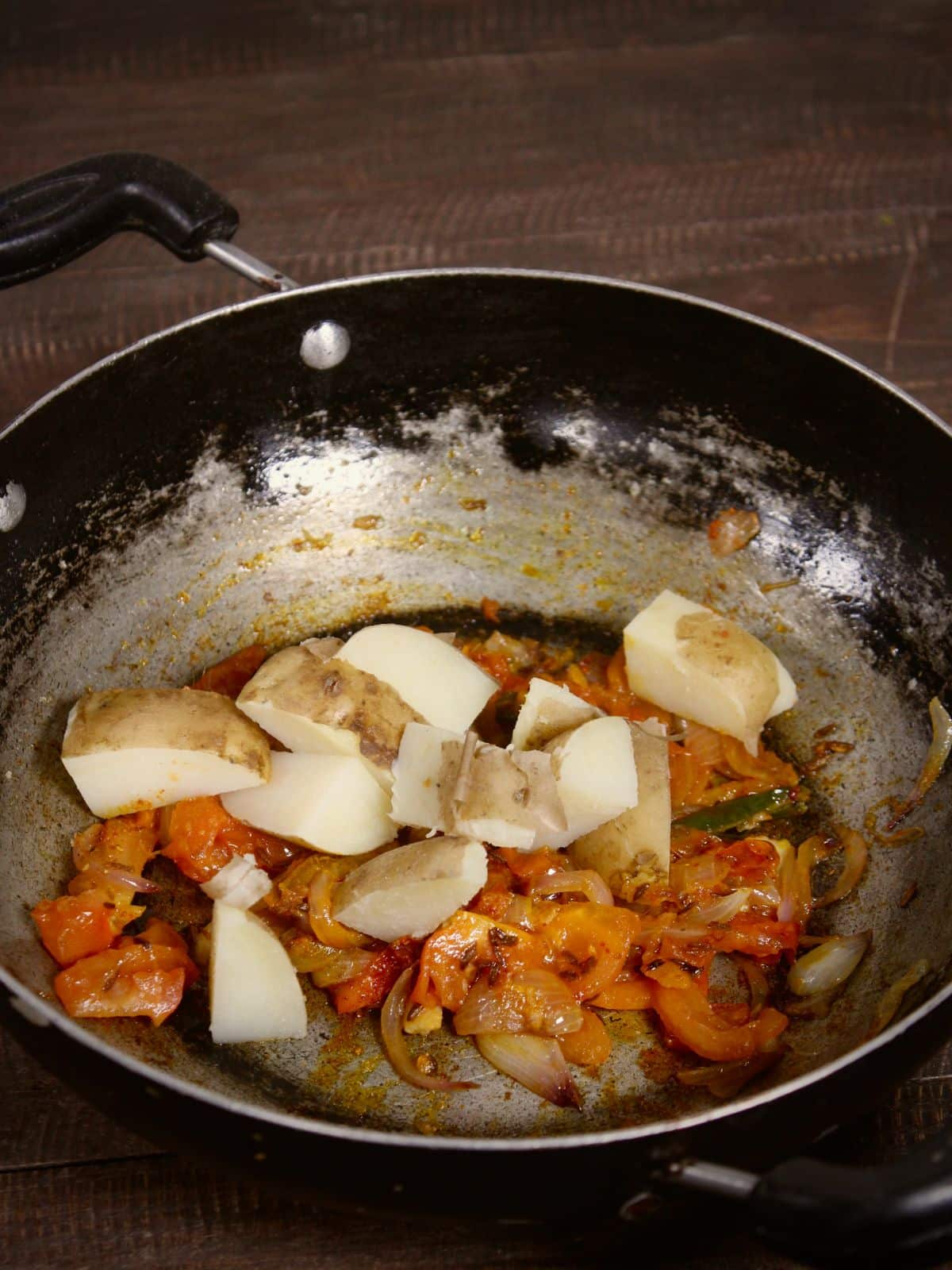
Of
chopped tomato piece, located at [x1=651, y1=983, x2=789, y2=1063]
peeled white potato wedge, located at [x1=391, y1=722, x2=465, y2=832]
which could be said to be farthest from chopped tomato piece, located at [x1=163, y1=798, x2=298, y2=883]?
chopped tomato piece, located at [x1=651, y1=983, x2=789, y2=1063]

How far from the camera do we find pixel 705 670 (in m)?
2.43

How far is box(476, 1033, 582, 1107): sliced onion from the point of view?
208 cm

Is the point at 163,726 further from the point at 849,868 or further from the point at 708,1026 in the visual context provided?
the point at 849,868

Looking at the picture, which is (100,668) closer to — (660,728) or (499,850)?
(499,850)

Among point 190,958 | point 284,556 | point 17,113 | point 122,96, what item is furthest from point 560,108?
point 190,958

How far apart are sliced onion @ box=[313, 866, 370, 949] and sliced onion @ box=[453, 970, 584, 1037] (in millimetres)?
224

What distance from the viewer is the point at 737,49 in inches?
162

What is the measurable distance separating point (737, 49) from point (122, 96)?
191 centimetres

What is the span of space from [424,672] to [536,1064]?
0.75 meters

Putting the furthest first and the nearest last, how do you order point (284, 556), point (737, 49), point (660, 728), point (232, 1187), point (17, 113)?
point (737, 49)
point (17, 113)
point (284, 556)
point (660, 728)
point (232, 1187)

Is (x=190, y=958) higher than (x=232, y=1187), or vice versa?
(x=190, y=958)

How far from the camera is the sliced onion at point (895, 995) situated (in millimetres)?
2039

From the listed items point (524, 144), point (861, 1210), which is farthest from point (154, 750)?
point (524, 144)

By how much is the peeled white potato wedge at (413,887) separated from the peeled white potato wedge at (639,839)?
0.81ft
